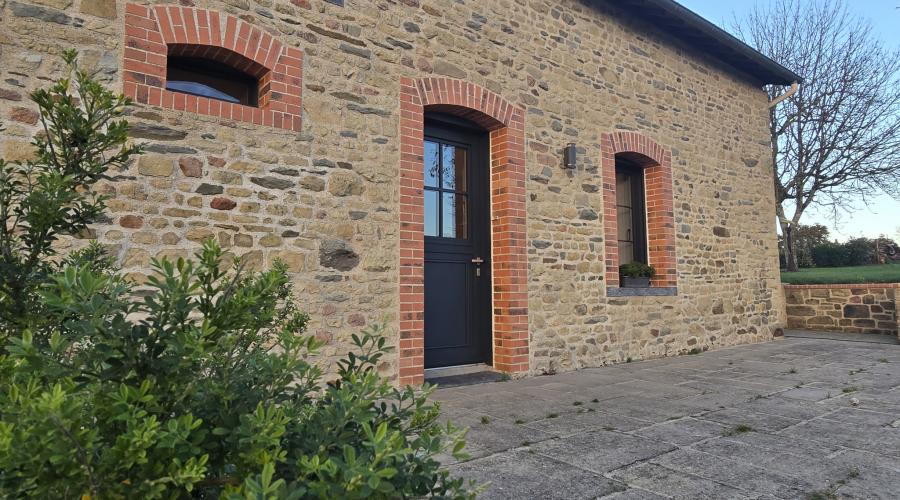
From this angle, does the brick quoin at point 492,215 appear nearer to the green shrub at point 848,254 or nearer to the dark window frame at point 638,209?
the dark window frame at point 638,209

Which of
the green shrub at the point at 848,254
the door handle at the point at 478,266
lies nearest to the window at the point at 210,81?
the door handle at the point at 478,266

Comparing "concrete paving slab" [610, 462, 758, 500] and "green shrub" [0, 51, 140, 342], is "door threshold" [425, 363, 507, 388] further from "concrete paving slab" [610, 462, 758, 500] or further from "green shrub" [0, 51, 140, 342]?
"green shrub" [0, 51, 140, 342]

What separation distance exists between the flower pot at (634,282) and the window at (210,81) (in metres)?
4.66

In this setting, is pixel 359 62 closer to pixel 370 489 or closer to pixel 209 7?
pixel 209 7

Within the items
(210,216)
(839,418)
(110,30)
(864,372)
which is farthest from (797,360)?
(110,30)

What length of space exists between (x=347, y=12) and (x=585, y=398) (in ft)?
12.2

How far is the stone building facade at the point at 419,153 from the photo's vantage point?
3299 millimetres

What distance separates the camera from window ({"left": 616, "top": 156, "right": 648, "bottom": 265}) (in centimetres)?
682

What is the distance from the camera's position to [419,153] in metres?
4.46

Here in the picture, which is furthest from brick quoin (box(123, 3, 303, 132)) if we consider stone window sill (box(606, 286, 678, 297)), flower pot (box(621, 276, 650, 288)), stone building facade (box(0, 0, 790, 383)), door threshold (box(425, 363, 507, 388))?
flower pot (box(621, 276, 650, 288))

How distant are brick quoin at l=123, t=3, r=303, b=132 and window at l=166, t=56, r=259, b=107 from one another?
0.25 feet

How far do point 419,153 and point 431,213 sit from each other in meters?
0.67

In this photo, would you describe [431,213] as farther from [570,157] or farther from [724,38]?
[724,38]

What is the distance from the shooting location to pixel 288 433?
1047 mm
